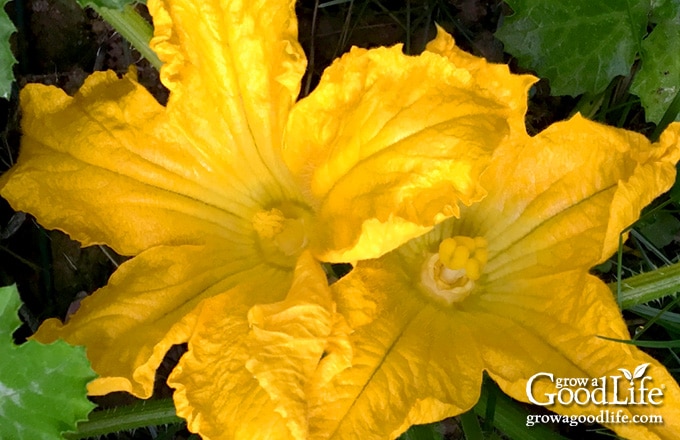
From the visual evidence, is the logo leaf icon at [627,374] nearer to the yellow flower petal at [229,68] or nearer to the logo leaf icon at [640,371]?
the logo leaf icon at [640,371]

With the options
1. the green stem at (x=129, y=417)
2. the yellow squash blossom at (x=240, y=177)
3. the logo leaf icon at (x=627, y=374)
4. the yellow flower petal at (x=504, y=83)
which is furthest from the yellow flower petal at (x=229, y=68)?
the logo leaf icon at (x=627, y=374)

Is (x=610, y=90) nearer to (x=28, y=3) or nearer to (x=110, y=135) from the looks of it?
(x=110, y=135)

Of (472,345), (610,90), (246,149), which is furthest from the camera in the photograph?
(610,90)

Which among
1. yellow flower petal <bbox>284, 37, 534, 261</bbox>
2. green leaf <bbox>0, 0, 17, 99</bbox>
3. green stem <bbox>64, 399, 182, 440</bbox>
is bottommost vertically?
green stem <bbox>64, 399, 182, 440</bbox>

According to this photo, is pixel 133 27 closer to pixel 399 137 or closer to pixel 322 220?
pixel 322 220

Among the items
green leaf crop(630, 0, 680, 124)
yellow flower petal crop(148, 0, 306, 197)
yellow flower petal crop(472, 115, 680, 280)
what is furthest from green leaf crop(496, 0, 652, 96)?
yellow flower petal crop(148, 0, 306, 197)

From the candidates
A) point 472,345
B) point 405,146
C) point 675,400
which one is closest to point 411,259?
point 472,345

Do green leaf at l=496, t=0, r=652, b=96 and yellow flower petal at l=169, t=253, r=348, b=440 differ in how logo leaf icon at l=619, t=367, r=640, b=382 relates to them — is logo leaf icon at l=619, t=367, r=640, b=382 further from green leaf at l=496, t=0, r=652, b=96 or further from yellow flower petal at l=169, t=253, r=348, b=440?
green leaf at l=496, t=0, r=652, b=96
